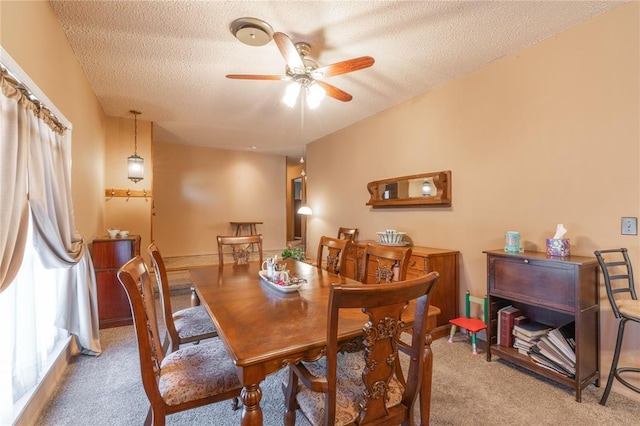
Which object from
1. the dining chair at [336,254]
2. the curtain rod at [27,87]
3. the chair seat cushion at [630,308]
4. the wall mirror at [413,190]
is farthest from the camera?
the wall mirror at [413,190]

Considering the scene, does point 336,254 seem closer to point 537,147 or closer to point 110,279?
point 537,147

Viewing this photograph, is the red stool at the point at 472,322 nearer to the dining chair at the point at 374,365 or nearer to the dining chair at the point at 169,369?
the dining chair at the point at 374,365

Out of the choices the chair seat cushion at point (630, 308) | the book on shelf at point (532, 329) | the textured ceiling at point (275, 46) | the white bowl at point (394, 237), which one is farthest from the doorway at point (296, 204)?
the chair seat cushion at point (630, 308)

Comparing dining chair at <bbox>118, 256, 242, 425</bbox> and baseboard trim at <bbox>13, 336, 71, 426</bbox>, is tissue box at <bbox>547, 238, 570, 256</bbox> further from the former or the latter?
baseboard trim at <bbox>13, 336, 71, 426</bbox>

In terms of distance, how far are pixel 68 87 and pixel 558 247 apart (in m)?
4.18

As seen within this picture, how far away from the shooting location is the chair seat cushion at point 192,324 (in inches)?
78.9

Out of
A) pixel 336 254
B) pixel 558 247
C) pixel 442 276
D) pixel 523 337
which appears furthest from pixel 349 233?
pixel 558 247

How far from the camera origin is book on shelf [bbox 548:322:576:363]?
81.3 inches

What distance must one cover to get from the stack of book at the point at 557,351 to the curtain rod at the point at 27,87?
373cm

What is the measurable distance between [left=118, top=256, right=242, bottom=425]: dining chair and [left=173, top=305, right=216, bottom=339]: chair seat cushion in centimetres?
40

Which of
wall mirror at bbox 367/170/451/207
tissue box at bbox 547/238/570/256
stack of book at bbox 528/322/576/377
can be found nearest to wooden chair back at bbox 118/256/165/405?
stack of book at bbox 528/322/576/377

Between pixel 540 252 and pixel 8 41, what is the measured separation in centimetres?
375

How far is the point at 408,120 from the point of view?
3.72 metres

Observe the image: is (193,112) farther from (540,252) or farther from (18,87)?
(540,252)
